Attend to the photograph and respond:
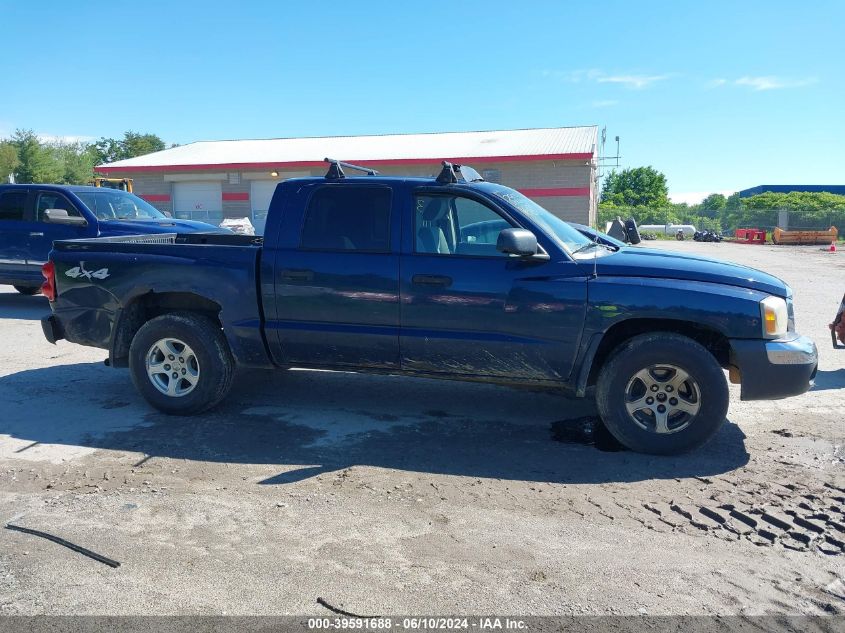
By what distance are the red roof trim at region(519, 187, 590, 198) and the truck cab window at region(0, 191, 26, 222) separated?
20.0 m

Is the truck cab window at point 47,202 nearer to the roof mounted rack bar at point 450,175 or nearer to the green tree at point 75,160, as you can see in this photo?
the roof mounted rack bar at point 450,175

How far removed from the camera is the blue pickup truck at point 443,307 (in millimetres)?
4820

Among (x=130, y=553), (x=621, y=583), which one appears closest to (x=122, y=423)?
(x=130, y=553)

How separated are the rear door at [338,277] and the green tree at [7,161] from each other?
2365 inches

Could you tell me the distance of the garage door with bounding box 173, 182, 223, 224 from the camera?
3228cm

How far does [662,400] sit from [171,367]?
3.85 metres

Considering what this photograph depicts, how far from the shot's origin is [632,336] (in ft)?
16.5

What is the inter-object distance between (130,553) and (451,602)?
167 centimetres

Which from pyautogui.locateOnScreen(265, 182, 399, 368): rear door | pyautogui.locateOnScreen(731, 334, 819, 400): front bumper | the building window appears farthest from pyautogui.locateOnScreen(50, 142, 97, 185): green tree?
pyautogui.locateOnScreen(731, 334, 819, 400): front bumper

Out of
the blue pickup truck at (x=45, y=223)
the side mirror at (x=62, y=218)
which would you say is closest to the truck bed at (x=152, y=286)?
the blue pickup truck at (x=45, y=223)

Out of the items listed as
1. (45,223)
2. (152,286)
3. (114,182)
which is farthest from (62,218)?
(114,182)

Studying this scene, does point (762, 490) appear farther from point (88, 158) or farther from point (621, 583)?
point (88, 158)

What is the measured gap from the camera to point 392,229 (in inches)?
210

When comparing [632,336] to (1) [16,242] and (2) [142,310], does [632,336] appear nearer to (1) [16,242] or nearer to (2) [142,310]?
(2) [142,310]
